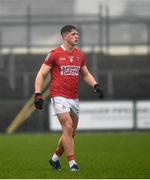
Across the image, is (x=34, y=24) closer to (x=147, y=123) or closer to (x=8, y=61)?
(x=8, y=61)

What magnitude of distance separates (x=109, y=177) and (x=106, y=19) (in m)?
21.6

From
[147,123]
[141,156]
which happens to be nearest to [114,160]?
[141,156]

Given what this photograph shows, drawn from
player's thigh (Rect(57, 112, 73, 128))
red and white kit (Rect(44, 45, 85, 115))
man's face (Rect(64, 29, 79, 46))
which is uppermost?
man's face (Rect(64, 29, 79, 46))

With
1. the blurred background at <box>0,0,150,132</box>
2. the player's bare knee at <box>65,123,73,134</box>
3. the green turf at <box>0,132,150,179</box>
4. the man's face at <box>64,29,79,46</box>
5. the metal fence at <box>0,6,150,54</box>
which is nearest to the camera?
the green turf at <box>0,132,150,179</box>

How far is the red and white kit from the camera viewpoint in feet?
33.9

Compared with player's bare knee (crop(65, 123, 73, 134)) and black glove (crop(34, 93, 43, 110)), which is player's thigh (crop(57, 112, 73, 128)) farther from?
black glove (crop(34, 93, 43, 110))

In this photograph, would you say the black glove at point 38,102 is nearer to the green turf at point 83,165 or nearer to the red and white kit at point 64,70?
the red and white kit at point 64,70

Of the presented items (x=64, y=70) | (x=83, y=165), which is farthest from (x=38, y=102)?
(x=83, y=165)

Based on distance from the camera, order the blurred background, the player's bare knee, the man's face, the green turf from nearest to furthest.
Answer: the green turf
the player's bare knee
the man's face
the blurred background

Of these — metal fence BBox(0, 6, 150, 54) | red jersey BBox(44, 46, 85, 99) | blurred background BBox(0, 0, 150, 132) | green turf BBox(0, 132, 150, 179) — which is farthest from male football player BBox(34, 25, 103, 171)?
metal fence BBox(0, 6, 150, 54)

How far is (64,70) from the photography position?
33.9 ft

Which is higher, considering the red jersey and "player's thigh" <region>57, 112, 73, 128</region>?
the red jersey

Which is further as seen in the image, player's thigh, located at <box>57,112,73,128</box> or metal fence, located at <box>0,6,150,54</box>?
metal fence, located at <box>0,6,150,54</box>

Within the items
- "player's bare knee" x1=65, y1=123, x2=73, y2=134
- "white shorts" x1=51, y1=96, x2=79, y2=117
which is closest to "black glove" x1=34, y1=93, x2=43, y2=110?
"white shorts" x1=51, y1=96, x2=79, y2=117
